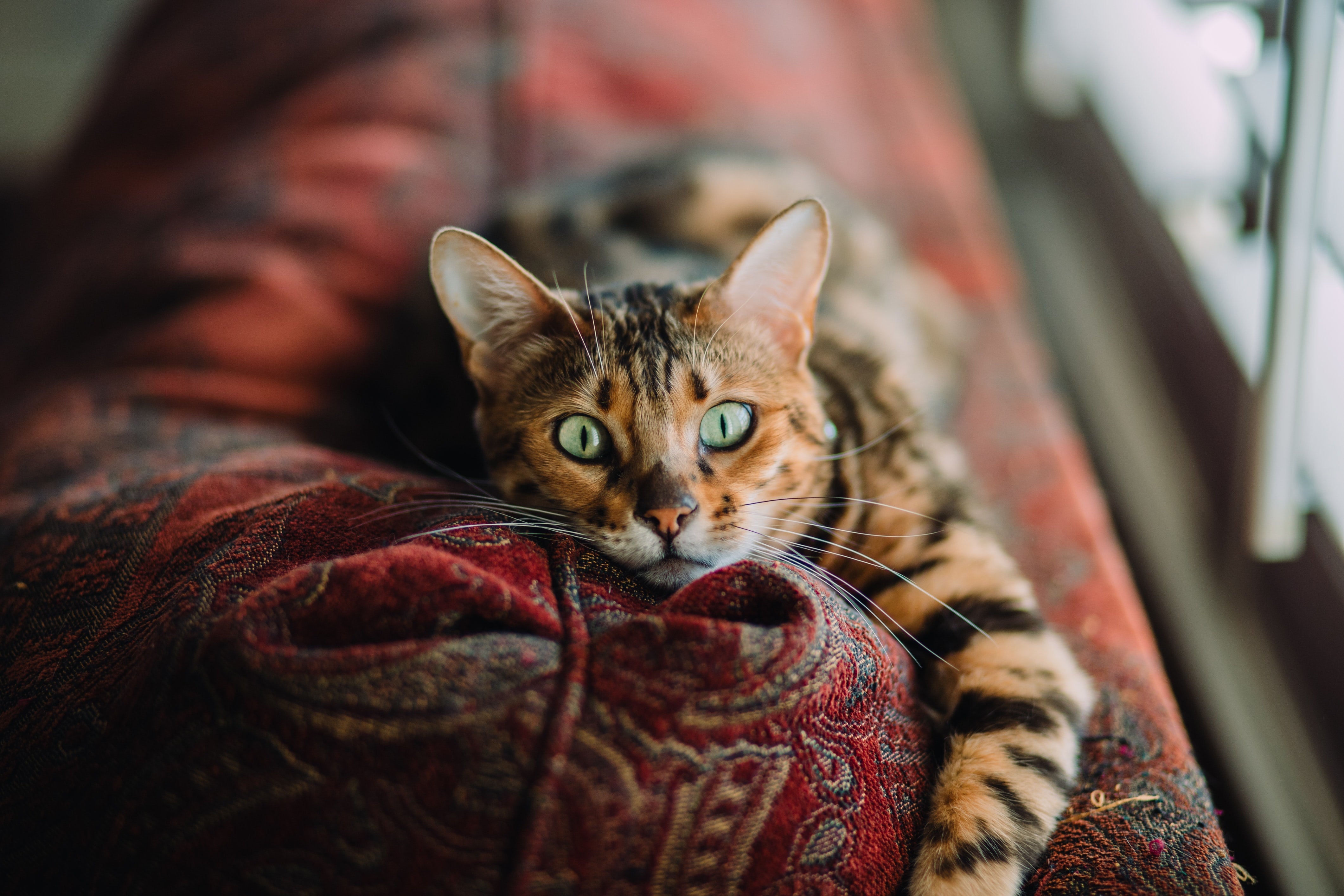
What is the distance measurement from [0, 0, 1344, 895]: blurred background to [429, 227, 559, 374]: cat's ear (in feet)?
2.61

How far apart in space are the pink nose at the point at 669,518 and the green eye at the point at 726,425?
0.10 metres

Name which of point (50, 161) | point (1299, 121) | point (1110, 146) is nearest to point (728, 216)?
point (1299, 121)

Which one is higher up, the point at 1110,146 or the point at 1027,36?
the point at 1027,36

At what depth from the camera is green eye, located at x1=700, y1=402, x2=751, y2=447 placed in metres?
0.88

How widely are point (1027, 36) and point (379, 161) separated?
2.16 metres

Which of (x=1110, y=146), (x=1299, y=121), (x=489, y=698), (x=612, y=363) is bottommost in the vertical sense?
(x=489, y=698)

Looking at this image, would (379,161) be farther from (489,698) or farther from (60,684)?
(489,698)

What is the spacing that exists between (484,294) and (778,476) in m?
0.36

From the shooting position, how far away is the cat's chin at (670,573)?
813 millimetres

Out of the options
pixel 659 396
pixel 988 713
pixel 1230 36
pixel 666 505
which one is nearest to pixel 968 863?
pixel 988 713

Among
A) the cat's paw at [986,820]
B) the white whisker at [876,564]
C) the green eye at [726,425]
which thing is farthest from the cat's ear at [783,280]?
the cat's paw at [986,820]

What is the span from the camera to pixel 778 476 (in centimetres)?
89

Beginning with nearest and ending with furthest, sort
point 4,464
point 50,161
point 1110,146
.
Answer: point 4,464 → point 1110,146 → point 50,161

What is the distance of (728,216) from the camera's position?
4.86 ft
